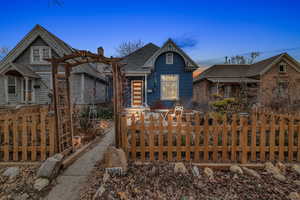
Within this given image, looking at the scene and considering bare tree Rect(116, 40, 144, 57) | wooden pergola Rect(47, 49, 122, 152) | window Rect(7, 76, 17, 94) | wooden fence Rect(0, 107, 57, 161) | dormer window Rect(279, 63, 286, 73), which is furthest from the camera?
bare tree Rect(116, 40, 144, 57)

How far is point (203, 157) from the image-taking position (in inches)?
123

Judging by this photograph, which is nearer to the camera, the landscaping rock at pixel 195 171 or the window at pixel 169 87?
the landscaping rock at pixel 195 171

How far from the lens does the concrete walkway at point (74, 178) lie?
2.15 m

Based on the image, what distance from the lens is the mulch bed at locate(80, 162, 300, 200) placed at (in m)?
2.04

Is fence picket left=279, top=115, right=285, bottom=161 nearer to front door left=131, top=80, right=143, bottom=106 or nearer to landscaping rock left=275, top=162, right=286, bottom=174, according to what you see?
landscaping rock left=275, top=162, right=286, bottom=174

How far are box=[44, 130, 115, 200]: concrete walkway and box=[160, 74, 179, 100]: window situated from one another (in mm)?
7390

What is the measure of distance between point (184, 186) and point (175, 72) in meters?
8.84

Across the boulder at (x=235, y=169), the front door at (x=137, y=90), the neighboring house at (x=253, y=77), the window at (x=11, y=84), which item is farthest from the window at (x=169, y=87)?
the window at (x=11, y=84)

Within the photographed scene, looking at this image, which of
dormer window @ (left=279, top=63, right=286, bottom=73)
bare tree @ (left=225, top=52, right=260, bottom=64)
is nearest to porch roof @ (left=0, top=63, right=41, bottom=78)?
dormer window @ (left=279, top=63, right=286, bottom=73)

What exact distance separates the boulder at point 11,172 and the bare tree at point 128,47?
23.0 meters

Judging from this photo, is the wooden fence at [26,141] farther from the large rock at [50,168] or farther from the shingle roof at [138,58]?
the shingle roof at [138,58]

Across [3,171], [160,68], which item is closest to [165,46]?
[160,68]

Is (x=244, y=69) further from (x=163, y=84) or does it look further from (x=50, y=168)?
(x=50, y=168)

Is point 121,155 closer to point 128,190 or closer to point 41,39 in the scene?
point 128,190
